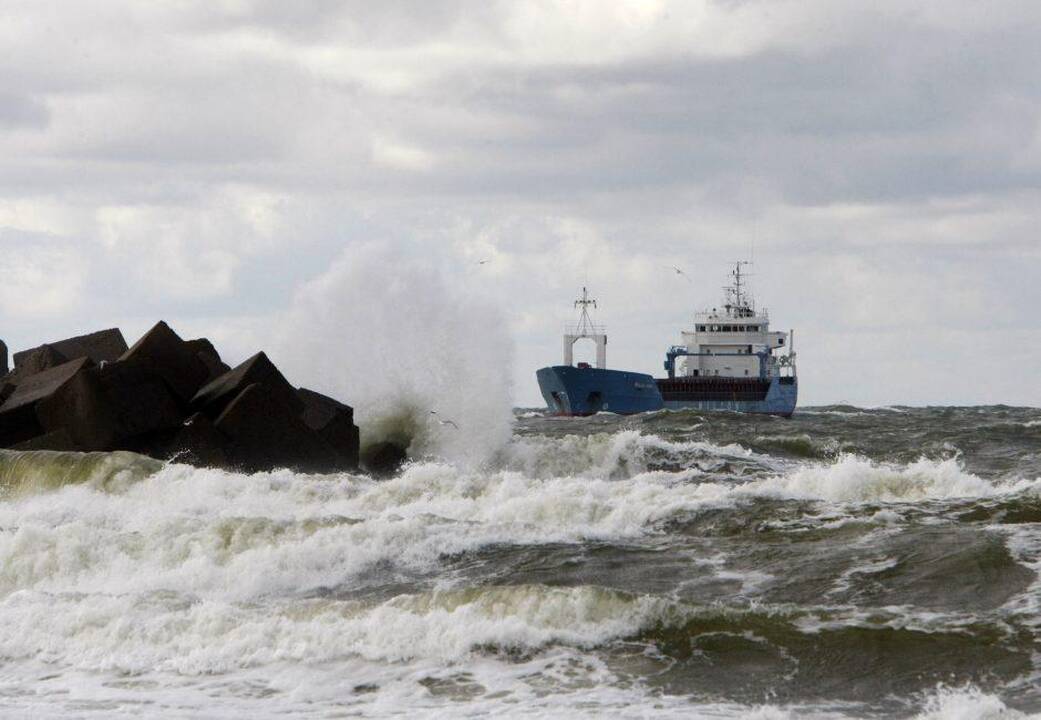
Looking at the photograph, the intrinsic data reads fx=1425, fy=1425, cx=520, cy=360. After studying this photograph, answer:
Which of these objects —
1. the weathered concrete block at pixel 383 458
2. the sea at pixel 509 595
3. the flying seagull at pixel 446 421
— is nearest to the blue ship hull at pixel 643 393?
the flying seagull at pixel 446 421

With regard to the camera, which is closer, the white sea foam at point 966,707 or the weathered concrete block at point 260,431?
the white sea foam at point 966,707

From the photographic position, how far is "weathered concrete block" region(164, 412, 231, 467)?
19719mm

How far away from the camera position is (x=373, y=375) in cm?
2881

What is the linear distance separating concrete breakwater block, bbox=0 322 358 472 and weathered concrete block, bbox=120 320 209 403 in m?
0.01

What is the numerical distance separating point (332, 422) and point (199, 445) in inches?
107

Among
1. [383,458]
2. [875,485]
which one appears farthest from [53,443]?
[875,485]

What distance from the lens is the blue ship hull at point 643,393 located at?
7550 centimetres

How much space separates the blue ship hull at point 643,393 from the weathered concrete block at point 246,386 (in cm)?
5446

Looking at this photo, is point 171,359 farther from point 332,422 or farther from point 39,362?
point 39,362

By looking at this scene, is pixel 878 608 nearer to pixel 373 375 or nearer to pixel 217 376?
pixel 217 376

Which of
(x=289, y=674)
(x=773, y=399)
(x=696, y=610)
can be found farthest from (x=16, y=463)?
(x=773, y=399)

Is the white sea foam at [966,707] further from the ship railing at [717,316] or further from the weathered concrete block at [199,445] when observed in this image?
the ship railing at [717,316]

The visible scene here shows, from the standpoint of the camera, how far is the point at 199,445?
65.0ft

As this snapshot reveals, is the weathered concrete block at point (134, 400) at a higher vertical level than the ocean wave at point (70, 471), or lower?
higher
